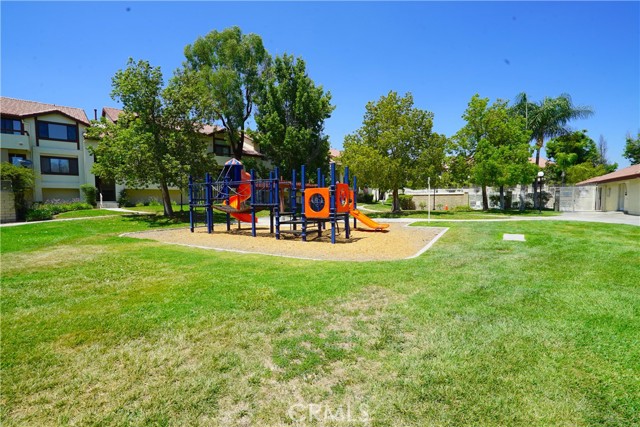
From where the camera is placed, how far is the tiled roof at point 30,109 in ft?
96.8

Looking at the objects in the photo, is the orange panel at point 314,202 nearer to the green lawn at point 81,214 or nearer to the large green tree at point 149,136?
the large green tree at point 149,136

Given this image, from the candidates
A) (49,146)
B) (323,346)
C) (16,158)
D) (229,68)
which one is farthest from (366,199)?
(323,346)

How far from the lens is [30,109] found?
3116 centimetres

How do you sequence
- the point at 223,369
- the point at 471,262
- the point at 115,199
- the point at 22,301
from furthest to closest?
the point at 115,199
the point at 471,262
the point at 22,301
the point at 223,369

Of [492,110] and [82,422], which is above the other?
[492,110]

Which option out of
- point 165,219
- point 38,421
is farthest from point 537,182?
point 38,421

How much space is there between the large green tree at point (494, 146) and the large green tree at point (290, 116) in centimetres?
1380

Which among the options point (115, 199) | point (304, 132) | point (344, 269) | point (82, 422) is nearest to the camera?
point (82, 422)

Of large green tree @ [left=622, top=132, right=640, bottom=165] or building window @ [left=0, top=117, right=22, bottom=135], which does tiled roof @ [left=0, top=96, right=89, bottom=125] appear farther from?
large green tree @ [left=622, top=132, right=640, bottom=165]

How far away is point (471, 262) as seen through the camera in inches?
329

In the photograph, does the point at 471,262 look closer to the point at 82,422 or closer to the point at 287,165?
the point at 82,422

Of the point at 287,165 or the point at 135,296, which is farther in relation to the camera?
the point at 287,165

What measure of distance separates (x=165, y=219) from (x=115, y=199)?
16475 millimetres

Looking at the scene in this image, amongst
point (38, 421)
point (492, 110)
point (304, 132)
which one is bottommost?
point (38, 421)
